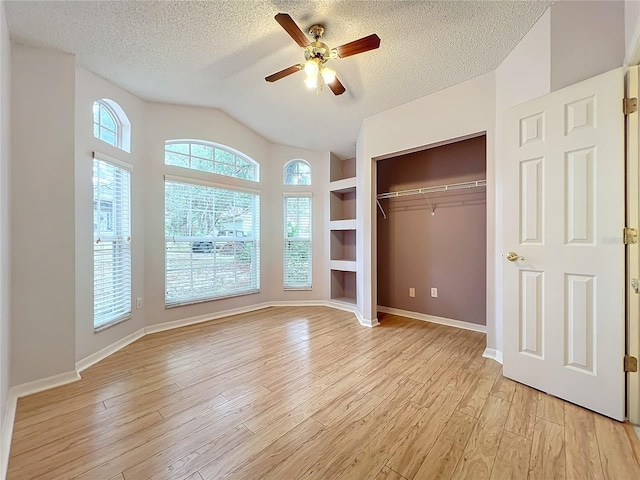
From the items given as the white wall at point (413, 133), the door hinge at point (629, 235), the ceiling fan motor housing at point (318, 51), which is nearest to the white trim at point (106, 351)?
the white wall at point (413, 133)

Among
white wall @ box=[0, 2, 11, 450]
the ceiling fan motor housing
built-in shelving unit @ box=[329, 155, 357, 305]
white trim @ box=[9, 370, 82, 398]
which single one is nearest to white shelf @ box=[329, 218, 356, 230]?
built-in shelving unit @ box=[329, 155, 357, 305]

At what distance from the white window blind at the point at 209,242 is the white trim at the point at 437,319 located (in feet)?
6.98

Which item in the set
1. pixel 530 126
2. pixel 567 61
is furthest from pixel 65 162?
pixel 567 61

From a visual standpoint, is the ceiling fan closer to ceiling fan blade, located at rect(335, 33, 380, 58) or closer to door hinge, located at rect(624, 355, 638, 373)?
ceiling fan blade, located at rect(335, 33, 380, 58)

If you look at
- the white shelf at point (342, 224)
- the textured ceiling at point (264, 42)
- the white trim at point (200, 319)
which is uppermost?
the textured ceiling at point (264, 42)

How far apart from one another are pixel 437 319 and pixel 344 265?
61.1 inches

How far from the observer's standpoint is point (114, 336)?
277 cm

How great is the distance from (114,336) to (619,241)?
4138 mm

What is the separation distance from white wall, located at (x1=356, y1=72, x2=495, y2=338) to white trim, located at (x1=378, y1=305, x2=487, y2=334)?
1.95ft

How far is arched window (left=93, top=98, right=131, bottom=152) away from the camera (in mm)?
2715

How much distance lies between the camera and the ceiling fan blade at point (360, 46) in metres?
1.82

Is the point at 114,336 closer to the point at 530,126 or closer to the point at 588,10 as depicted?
the point at 530,126

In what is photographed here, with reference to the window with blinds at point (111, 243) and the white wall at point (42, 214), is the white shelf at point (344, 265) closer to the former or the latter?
the window with blinds at point (111, 243)

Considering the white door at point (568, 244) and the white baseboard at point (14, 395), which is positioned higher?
the white door at point (568, 244)
